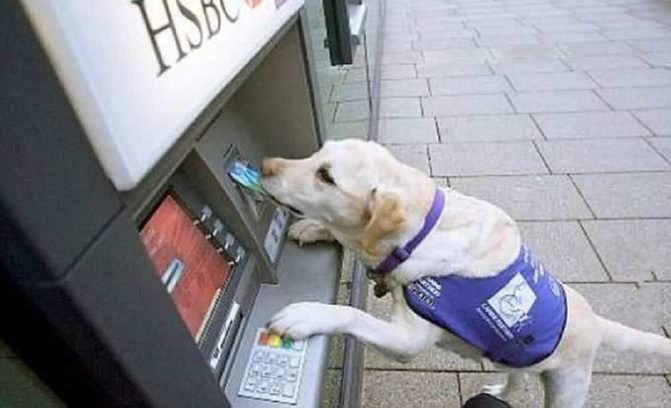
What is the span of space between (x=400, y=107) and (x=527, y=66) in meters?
1.32

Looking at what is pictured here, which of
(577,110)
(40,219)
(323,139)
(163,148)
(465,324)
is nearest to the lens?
(40,219)

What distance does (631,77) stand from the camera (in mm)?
3805

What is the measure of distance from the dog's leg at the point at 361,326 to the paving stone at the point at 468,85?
2.94 m

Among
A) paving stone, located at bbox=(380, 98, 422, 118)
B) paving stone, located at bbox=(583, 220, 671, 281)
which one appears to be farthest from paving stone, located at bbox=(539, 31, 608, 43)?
paving stone, located at bbox=(583, 220, 671, 281)

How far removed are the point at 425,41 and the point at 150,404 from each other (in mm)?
5287

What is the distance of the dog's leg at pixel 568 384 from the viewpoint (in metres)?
1.29

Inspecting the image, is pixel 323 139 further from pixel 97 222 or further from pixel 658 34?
pixel 658 34

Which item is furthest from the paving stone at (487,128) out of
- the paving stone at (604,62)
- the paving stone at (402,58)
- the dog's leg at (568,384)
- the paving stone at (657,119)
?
the dog's leg at (568,384)

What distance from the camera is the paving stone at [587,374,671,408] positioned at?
1560mm

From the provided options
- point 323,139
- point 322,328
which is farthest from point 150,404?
point 323,139

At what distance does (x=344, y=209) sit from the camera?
1.20 meters

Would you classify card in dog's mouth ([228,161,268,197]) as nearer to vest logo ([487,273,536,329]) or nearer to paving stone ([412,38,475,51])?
vest logo ([487,273,536,329])

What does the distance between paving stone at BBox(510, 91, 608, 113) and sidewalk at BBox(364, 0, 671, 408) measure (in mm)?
13

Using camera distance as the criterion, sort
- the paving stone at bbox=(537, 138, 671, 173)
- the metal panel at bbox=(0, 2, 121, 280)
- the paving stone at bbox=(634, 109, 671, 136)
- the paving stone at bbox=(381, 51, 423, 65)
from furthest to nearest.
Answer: the paving stone at bbox=(381, 51, 423, 65) → the paving stone at bbox=(634, 109, 671, 136) → the paving stone at bbox=(537, 138, 671, 173) → the metal panel at bbox=(0, 2, 121, 280)
